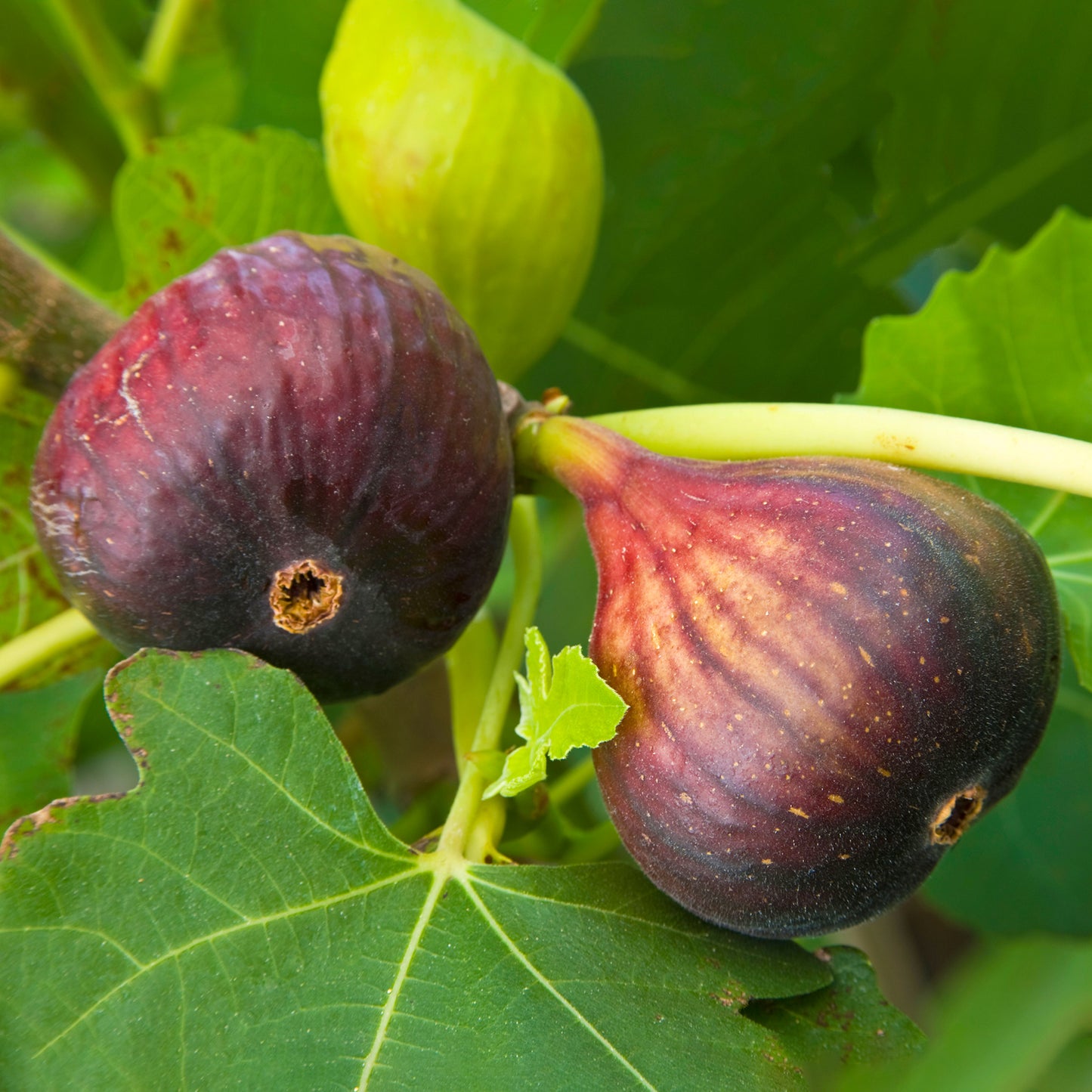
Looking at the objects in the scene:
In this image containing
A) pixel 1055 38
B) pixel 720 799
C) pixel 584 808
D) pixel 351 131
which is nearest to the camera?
pixel 720 799

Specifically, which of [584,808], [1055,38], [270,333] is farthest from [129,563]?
[1055,38]

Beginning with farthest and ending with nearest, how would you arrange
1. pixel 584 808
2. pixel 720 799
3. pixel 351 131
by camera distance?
1. pixel 584 808
2. pixel 351 131
3. pixel 720 799

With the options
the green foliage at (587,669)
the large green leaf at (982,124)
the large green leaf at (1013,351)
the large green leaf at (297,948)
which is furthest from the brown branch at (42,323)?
the large green leaf at (982,124)

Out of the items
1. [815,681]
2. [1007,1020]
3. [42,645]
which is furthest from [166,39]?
[1007,1020]

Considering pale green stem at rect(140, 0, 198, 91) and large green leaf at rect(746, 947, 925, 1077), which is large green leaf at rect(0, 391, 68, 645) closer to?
pale green stem at rect(140, 0, 198, 91)

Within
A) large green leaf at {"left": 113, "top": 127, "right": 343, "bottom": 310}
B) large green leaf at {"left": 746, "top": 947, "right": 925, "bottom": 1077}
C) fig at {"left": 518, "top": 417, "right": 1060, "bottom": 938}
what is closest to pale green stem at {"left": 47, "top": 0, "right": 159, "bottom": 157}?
large green leaf at {"left": 113, "top": 127, "right": 343, "bottom": 310}

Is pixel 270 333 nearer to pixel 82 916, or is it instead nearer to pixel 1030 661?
pixel 82 916

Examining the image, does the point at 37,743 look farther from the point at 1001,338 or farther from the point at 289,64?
the point at 1001,338
